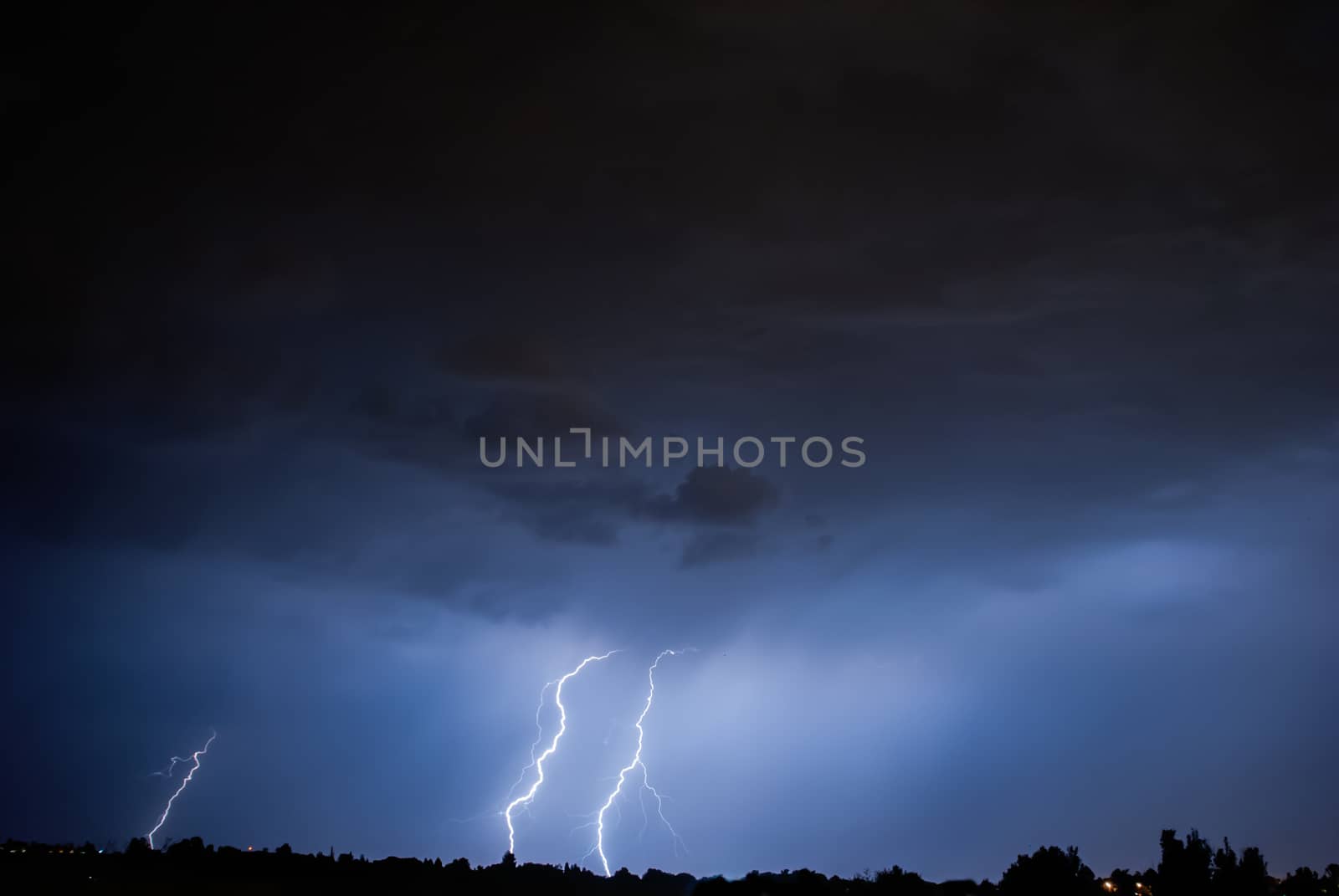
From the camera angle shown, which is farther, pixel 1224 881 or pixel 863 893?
pixel 863 893

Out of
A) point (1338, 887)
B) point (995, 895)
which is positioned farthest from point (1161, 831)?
point (1338, 887)

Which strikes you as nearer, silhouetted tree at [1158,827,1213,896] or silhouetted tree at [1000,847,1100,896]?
silhouetted tree at [1158,827,1213,896]

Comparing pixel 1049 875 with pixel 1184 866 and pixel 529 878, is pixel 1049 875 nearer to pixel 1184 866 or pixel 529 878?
pixel 1184 866

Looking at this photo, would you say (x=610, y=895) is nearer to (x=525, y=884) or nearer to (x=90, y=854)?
(x=525, y=884)

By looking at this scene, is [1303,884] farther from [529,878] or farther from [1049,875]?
[529,878]

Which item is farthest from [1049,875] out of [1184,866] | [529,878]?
[529,878]

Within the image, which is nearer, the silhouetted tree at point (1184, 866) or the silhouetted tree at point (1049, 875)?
the silhouetted tree at point (1184, 866)

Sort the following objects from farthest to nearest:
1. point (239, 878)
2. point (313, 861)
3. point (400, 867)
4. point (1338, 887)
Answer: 1. point (400, 867)
2. point (313, 861)
3. point (239, 878)
4. point (1338, 887)

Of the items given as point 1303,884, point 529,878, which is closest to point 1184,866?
point 1303,884

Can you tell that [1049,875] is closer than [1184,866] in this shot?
No

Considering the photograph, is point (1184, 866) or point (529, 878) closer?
point (1184, 866)

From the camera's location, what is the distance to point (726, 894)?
1283 inches

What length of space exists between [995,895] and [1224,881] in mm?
21096

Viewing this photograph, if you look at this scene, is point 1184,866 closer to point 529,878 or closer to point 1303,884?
point 1303,884
